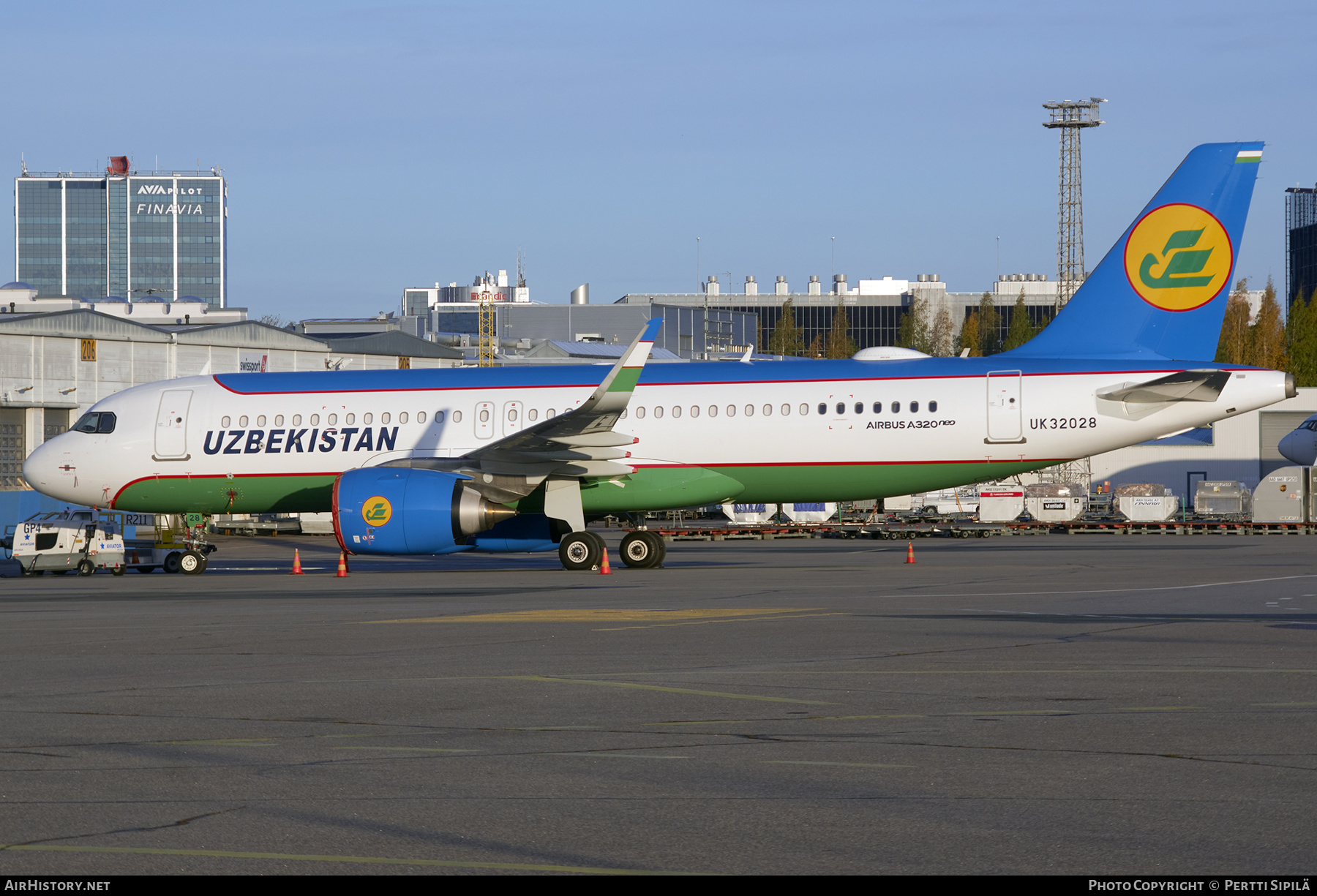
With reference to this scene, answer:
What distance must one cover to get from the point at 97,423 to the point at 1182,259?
21186 mm

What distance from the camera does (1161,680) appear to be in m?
9.88

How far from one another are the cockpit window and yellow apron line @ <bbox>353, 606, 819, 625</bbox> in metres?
14.5

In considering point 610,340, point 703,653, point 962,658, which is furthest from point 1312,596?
point 610,340

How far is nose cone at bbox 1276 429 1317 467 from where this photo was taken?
4297 centimetres

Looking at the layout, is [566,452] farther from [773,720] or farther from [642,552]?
[773,720]

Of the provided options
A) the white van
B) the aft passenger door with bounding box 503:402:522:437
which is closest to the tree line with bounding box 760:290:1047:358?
the white van

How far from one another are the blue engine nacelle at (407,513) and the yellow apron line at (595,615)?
6.93m

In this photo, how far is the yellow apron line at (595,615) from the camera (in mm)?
14953

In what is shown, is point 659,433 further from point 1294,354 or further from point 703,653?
point 1294,354

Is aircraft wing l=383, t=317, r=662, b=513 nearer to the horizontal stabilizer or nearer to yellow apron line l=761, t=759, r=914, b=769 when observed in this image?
the horizontal stabilizer

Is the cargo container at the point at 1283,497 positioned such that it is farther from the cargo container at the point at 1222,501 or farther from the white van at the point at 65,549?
the white van at the point at 65,549

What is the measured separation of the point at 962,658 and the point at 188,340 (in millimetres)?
47157

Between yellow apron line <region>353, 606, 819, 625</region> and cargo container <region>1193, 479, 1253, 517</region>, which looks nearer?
yellow apron line <region>353, 606, 819, 625</region>

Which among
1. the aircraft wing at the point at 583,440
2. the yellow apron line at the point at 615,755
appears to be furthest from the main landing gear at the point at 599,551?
the yellow apron line at the point at 615,755
